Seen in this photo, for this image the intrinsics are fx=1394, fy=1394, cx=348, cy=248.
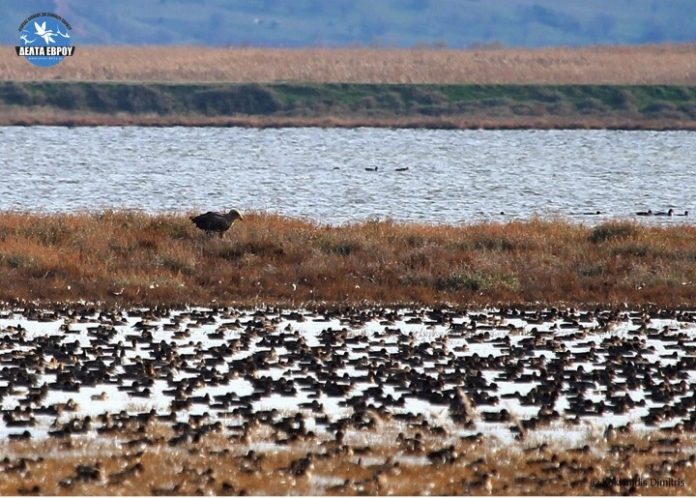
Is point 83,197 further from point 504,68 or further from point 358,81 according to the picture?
point 504,68

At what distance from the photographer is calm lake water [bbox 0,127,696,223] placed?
47.4 metres

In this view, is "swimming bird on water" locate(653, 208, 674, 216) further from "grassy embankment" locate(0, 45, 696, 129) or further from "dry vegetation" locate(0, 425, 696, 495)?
"grassy embankment" locate(0, 45, 696, 129)

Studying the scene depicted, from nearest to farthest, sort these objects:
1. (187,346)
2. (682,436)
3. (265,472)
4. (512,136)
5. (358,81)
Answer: (265,472), (682,436), (187,346), (512,136), (358,81)

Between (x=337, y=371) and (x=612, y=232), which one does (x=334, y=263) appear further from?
(x=337, y=371)

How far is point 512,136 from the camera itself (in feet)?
277

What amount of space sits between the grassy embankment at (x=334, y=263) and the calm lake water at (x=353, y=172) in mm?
12321

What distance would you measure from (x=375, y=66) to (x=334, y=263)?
Answer: 83.1 meters

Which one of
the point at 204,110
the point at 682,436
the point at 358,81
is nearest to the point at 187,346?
the point at 682,436

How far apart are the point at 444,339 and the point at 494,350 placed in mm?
920

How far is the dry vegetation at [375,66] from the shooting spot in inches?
3957

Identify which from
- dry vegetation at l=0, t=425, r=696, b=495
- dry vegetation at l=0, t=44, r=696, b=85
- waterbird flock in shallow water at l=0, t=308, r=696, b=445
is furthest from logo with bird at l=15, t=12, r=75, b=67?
dry vegetation at l=0, t=425, r=696, b=495

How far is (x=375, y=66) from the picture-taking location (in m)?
109

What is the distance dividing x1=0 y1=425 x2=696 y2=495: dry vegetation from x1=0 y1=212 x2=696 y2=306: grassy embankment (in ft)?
33.4

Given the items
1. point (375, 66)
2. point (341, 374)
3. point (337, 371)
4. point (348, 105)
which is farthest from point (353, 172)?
point (375, 66)
